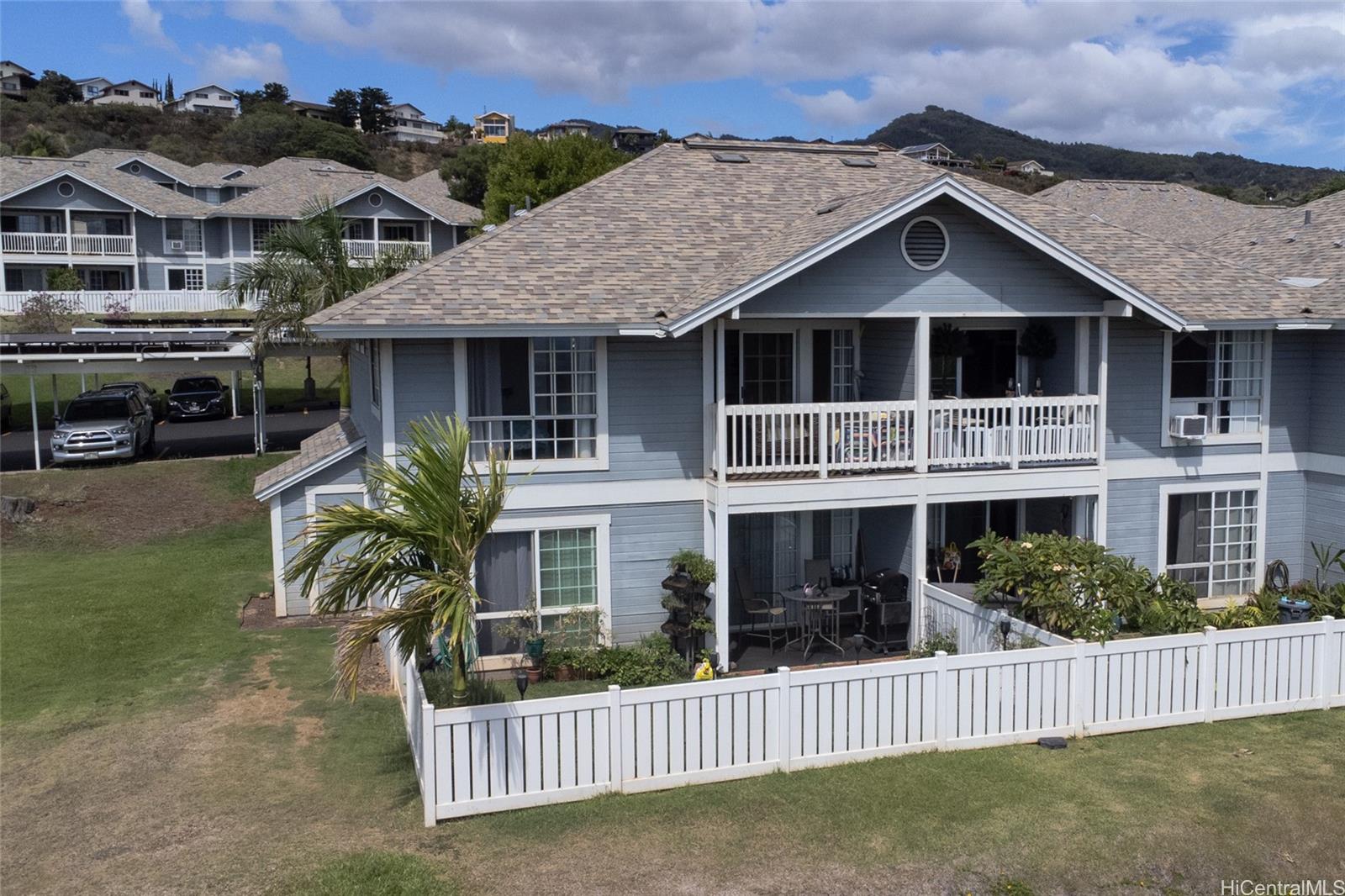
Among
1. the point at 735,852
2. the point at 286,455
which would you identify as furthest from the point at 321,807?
the point at 286,455

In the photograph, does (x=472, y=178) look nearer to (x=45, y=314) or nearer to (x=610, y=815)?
(x=45, y=314)

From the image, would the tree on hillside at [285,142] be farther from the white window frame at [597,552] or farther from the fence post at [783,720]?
the fence post at [783,720]

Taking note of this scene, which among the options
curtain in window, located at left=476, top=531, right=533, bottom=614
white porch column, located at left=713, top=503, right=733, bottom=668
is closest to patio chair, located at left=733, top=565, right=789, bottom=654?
white porch column, located at left=713, top=503, right=733, bottom=668

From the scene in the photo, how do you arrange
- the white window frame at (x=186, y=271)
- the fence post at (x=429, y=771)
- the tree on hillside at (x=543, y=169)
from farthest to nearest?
1. the white window frame at (x=186, y=271)
2. the tree on hillside at (x=543, y=169)
3. the fence post at (x=429, y=771)

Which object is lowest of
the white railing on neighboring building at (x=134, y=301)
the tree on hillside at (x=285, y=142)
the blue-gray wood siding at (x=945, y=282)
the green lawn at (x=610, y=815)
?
the green lawn at (x=610, y=815)

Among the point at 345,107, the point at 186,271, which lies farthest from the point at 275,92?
the point at 186,271

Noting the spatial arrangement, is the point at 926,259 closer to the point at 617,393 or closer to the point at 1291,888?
the point at 617,393

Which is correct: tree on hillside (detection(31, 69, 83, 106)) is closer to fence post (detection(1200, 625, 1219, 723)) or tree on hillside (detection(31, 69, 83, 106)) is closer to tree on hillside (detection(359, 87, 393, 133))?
tree on hillside (detection(359, 87, 393, 133))

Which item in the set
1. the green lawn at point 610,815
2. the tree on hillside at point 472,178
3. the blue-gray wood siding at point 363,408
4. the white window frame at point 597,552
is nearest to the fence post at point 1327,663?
the green lawn at point 610,815

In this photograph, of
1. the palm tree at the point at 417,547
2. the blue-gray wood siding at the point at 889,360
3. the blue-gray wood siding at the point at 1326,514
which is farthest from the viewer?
the blue-gray wood siding at the point at 1326,514
